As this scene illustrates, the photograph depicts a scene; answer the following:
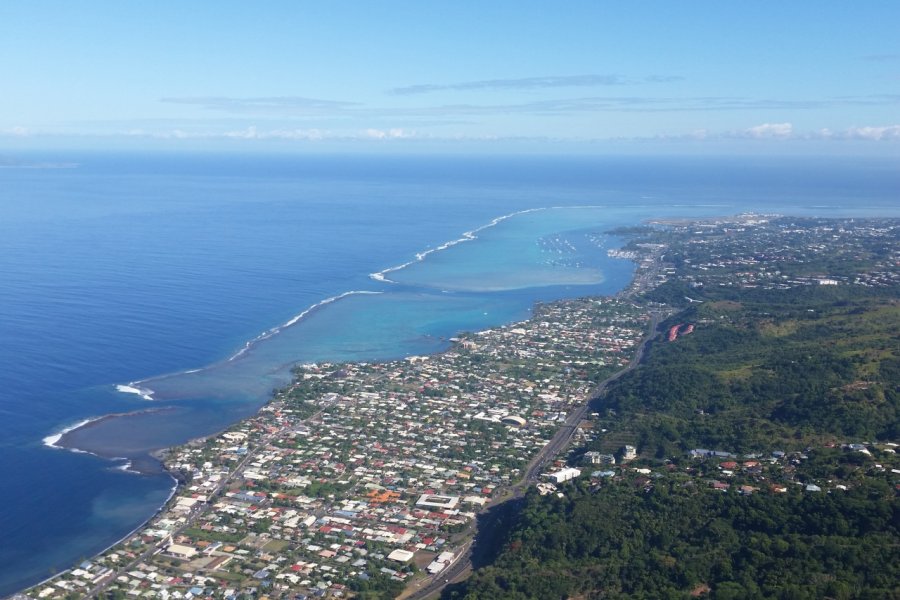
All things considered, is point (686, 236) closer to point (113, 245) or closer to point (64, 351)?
point (113, 245)

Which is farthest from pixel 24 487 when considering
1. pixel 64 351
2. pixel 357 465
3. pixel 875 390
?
pixel 875 390

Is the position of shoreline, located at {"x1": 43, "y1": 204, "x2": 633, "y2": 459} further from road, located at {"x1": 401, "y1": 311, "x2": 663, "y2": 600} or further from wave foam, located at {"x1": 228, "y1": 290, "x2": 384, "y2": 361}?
road, located at {"x1": 401, "y1": 311, "x2": 663, "y2": 600}

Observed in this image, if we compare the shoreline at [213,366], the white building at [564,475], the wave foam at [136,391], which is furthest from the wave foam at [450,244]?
the white building at [564,475]

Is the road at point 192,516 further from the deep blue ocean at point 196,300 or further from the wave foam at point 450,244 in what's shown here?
the wave foam at point 450,244

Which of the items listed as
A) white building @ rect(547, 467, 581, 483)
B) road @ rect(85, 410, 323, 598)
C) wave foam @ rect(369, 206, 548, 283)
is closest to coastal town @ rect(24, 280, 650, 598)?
road @ rect(85, 410, 323, 598)

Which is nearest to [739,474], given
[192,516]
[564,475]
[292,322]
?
[564,475]

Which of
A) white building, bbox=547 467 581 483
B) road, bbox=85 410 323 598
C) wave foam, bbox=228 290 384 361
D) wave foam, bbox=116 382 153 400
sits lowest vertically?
road, bbox=85 410 323 598
